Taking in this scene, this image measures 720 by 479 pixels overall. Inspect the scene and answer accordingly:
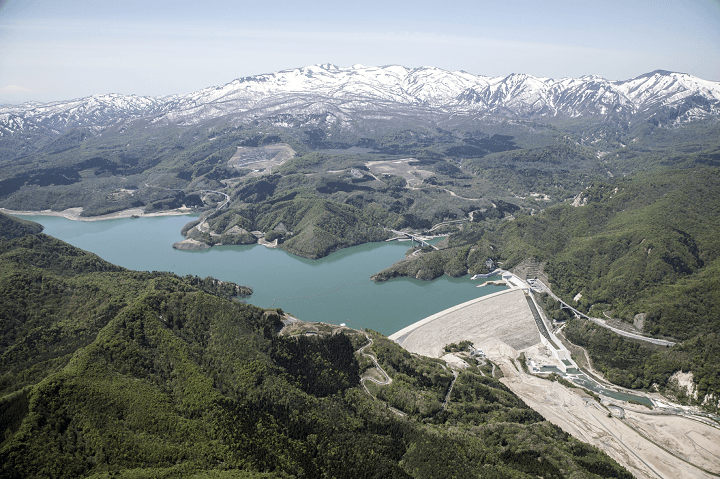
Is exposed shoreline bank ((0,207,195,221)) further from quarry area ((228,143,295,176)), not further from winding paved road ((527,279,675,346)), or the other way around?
winding paved road ((527,279,675,346))

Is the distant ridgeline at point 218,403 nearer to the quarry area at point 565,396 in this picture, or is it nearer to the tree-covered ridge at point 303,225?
the quarry area at point 565,396

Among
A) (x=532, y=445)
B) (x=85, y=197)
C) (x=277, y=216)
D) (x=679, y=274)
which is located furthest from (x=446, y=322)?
(x=85, y=197)

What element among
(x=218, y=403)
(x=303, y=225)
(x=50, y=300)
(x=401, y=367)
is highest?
(x=50, y=300)

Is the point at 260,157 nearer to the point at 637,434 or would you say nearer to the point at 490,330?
the point at 490,330

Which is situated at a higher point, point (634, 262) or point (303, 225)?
point (634, 262)

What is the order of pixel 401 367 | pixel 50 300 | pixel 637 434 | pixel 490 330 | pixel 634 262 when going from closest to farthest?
1. pixel 637 434
2. pixel 401 367
3. pixel 50 300
4. pixel 490 330
5. pixel 634 262

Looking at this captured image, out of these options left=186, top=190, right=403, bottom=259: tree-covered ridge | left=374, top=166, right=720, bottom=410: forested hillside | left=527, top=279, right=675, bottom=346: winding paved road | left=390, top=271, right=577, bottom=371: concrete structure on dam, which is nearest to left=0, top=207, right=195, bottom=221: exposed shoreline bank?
left=186, top=190, right=403, bottom=259: tree-covered ridge

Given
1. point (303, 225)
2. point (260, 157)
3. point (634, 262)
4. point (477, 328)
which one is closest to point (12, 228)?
point (303, 225)
